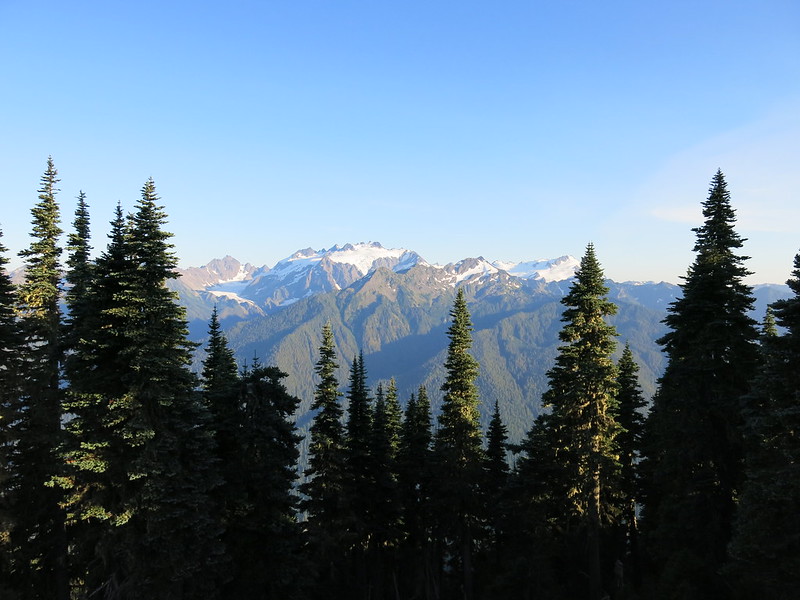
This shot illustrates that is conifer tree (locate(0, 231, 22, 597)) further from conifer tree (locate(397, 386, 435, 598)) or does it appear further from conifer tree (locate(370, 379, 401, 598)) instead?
conifer tree (locate(397, 386, 435, 598))

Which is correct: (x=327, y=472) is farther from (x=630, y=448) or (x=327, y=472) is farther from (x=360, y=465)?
(x=630, y=448)

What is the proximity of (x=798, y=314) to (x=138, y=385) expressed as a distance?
24.3 m

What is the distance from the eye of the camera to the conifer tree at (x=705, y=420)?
75.2 feet

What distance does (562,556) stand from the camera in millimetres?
33719

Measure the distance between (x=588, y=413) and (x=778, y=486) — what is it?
13647mm

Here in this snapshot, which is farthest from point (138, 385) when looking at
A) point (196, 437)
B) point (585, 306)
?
point (585, 306)

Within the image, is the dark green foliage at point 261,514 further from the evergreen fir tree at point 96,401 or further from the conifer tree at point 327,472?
the conifer tree at point 327,472

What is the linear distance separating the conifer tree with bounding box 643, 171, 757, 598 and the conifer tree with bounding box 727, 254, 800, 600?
5520 mm

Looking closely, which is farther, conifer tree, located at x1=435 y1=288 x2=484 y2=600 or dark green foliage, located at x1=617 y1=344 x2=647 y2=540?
conifer tree, located at x1=435 y1=288 x2=484 y2=600

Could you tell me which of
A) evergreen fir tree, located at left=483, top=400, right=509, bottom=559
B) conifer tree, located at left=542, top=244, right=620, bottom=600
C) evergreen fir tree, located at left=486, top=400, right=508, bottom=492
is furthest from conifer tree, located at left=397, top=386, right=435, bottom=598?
conifer tree, located at left=542, top=244, right=620, bottom=600

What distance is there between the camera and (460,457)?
36625mm

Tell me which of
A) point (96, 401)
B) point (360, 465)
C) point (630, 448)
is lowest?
point (360, 465)

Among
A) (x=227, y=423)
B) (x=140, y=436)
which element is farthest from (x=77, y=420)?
(x=227, y=423)

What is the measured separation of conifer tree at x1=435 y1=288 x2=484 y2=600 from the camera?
119 ft
